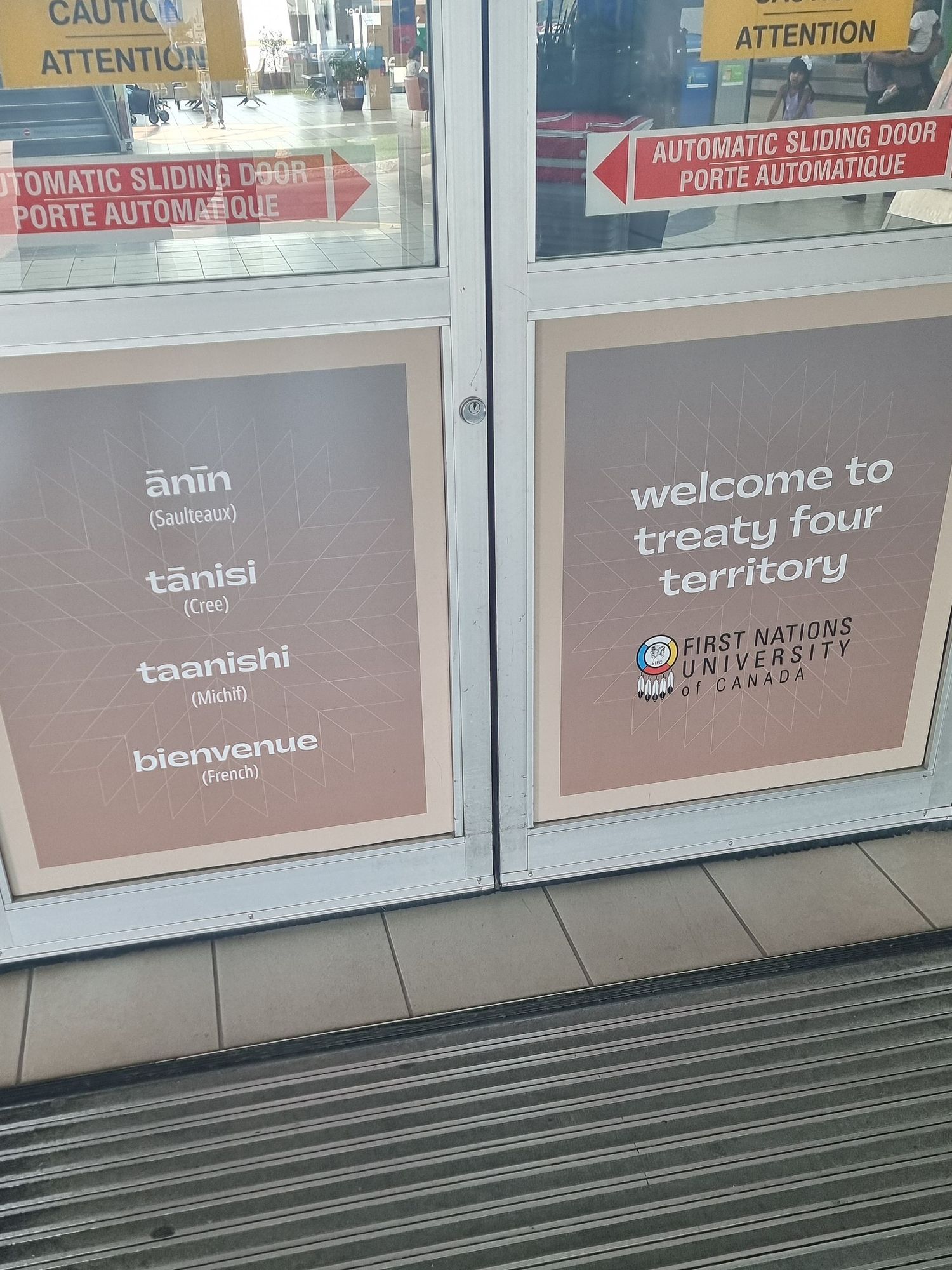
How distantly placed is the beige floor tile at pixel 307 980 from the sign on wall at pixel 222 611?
185 mm

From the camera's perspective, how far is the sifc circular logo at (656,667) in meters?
2.21

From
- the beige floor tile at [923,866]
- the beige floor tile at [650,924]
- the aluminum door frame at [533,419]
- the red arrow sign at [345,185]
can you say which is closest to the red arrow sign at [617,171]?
the aluminum door frame at [533,419]

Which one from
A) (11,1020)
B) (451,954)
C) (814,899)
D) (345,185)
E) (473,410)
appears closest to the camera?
(345,185)

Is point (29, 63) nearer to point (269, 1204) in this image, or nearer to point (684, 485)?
point (684, 485)

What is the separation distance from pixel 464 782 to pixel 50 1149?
0.95 meters

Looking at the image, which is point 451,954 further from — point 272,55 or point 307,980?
point 272,55

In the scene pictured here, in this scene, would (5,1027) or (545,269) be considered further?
Answer: (5,1027)

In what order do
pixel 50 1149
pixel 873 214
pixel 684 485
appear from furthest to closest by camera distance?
1. pixel 684 485
2. pixel 873 214
3. pixel 50 1149

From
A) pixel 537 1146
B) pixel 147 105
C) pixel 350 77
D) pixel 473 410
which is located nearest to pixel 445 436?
pixel 473 410

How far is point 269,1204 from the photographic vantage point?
5.71ft

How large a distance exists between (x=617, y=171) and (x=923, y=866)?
156 cm

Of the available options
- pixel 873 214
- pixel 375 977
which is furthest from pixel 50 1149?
pixel 873 214

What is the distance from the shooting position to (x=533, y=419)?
1.98 m

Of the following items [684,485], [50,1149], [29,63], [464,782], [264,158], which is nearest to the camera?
[29,63]
